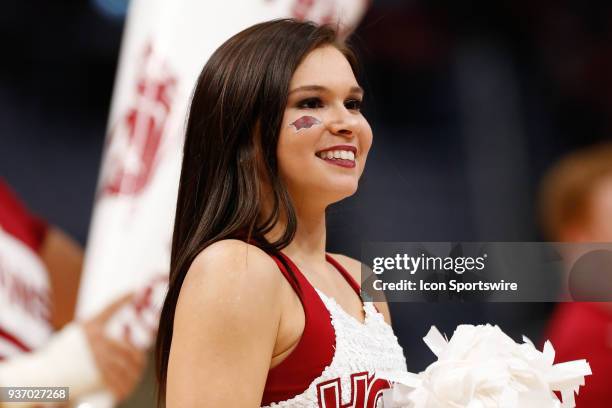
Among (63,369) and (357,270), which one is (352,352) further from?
(63,369)

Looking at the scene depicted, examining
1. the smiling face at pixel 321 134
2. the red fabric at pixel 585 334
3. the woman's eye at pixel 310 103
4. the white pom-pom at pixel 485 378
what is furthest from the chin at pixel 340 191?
the red fabric at pixel 585 334

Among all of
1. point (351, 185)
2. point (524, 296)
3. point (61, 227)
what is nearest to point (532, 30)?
point (524, 296)

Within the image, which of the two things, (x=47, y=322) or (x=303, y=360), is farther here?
(x=47, y=322)

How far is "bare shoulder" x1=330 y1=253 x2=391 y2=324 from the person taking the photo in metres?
1.34

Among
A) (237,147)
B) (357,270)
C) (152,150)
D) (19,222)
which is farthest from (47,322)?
(237,147)

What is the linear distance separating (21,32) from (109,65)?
21cm

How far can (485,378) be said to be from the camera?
3.27 ft

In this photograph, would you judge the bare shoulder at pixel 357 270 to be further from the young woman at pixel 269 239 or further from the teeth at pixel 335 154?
the teeth at pixel 335 154

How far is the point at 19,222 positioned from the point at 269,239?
86cm

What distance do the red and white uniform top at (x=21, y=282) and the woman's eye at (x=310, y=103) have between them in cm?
85

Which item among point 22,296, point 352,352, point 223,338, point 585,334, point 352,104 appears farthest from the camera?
point 22,296

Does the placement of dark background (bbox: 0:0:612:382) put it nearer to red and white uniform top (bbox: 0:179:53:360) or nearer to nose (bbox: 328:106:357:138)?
red and white uniform top (bbox: 0:179:53:360)

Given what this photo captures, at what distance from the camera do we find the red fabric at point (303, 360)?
101cm

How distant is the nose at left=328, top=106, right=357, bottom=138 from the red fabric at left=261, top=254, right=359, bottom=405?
21 centimetres
